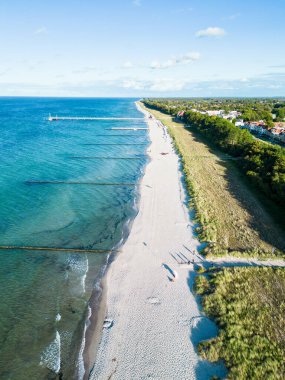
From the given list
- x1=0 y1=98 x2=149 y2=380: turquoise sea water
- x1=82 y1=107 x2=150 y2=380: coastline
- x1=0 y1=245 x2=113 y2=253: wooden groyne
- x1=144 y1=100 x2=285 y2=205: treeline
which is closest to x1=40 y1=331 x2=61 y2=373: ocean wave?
x1=0 y1=98 x2=149 y2=380: turquoise sea water

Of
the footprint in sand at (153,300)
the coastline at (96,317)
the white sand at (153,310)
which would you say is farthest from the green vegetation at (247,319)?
the coastline at (96,317)

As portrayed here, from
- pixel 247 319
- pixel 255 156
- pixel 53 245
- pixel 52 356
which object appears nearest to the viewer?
pixel 52 356

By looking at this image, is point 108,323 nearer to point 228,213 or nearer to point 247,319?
point 247,319

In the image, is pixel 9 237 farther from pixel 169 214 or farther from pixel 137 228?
pixel 169 214

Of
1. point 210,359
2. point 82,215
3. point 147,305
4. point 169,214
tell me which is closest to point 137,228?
point 169,214

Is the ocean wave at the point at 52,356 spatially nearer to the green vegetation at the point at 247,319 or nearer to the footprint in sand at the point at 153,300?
the footprint in sand at the point at 153,300

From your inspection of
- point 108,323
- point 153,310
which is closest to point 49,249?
point 108,323
